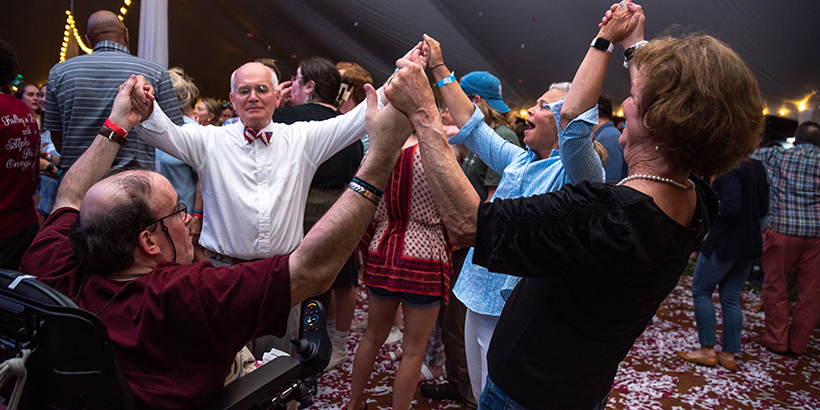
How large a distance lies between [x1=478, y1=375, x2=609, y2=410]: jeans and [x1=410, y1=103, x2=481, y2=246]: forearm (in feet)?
1.43

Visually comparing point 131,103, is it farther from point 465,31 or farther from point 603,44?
point 465,31

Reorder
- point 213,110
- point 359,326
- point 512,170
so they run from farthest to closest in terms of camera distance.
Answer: point 213,110 → point 359,326 → point 512,170

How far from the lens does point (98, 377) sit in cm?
87

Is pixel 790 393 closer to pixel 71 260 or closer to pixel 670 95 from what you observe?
pixel 670 95

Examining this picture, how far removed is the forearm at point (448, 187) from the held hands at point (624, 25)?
621mm

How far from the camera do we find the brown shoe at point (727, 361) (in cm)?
340

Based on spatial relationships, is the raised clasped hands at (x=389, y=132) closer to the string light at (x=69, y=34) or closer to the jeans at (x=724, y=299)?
the jeans at (x=724, y=299)

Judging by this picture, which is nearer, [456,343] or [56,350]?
[56,350]

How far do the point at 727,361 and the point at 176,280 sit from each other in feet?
12.4

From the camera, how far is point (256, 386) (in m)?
1.16

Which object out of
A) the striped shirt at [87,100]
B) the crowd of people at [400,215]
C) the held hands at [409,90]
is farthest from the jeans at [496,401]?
the striped shirt at [87,100]

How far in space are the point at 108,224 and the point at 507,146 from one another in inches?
51.9

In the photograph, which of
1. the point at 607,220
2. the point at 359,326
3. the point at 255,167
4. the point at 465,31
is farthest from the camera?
the point at 465,31

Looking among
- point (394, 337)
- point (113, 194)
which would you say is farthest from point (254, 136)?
point (394, 337)
